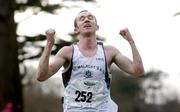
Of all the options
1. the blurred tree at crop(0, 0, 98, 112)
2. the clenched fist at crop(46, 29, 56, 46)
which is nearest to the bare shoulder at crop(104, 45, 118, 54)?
the clenched fist at crop(46, 29, 56, 46)

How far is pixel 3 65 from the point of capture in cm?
1875

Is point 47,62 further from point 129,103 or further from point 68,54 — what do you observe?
point 129,103

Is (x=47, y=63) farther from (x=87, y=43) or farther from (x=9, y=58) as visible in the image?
(x=9, y=58)

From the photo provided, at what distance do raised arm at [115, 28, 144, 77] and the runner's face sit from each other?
0.96ft

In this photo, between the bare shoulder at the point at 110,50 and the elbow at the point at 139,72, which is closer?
the elbow at the point at 139,72

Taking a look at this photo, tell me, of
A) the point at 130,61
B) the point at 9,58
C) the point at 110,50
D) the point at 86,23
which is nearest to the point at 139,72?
the point at 130,61

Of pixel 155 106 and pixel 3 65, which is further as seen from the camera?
pixel 155 106

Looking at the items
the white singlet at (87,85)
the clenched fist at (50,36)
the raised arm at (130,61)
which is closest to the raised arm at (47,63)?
the clenched fist at (50,36)

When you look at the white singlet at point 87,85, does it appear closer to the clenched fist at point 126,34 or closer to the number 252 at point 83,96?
the number 252 at point 83,96

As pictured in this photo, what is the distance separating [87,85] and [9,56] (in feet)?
38.0

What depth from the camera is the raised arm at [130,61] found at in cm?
746

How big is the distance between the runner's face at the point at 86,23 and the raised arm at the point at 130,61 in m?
0.29

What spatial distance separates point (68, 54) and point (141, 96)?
4090cm

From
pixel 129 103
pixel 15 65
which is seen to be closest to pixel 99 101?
pixel 15 65
